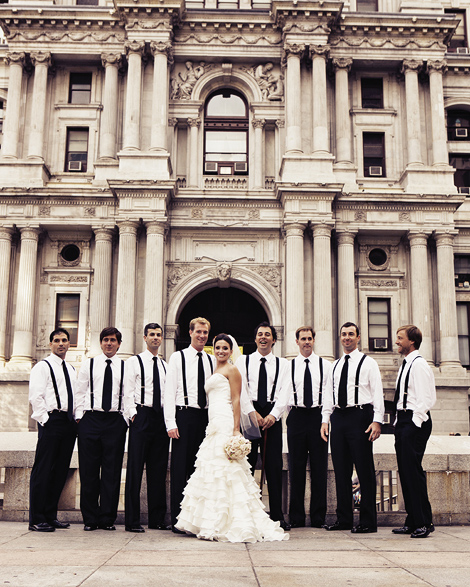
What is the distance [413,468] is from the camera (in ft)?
27.9

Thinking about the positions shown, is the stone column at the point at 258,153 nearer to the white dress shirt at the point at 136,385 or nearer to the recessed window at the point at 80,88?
the recessed window at the point at 80,88

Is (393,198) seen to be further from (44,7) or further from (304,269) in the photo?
(44,7)

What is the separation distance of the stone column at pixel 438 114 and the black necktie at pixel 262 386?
19734mm

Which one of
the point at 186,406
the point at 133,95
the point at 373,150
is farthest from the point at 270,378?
the point at 373,150

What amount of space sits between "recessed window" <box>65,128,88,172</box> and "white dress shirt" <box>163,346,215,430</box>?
19980 millimetres

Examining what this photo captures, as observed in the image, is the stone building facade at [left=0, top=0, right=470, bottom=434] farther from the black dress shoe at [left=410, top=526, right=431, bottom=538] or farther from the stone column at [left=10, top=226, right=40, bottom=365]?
the black dress shoe at [left=410, top=526, right=431, bottom=538]

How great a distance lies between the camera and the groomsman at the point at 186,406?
8781mm

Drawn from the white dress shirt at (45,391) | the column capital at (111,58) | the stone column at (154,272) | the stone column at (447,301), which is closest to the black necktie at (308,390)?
the white dress shirt at (45,391)

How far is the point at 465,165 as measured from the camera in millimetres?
29062

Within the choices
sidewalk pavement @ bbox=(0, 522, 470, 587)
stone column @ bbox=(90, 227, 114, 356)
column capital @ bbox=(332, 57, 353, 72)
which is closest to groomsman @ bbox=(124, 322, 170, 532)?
sidewalk pavement @ bbox=(0, 522, 470, 587)

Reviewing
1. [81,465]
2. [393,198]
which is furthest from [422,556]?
[393,198]

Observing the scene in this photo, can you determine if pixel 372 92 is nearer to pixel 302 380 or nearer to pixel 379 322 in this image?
pixel 379 322

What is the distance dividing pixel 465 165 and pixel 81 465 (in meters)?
24.6

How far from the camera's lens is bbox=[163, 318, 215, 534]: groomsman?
8.78 m
